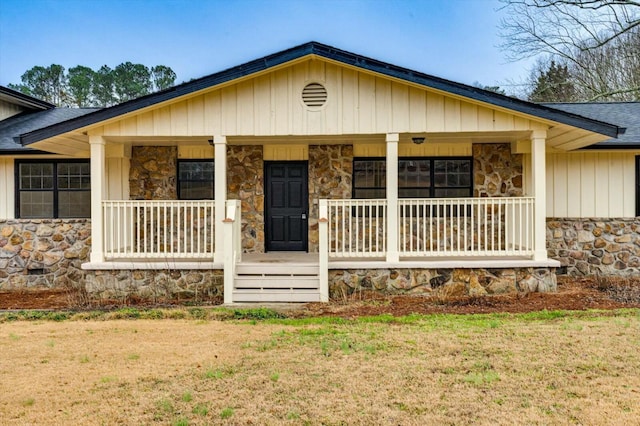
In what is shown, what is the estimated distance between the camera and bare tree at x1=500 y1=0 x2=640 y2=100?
2055 cm

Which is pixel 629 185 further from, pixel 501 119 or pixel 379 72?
pixel 379 72

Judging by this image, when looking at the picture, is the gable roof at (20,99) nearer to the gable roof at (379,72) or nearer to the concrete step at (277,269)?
the gable roof at (379,72)

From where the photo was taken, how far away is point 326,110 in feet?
28.5

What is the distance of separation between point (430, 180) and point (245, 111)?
424 cm

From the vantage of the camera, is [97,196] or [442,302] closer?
[442,302]

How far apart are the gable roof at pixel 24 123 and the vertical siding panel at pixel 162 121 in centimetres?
290

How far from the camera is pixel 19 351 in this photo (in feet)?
18.8

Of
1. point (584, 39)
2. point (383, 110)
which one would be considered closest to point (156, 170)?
point (383, 110)

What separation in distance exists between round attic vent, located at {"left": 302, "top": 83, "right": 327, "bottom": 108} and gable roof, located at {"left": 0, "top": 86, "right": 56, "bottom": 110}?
729 cm

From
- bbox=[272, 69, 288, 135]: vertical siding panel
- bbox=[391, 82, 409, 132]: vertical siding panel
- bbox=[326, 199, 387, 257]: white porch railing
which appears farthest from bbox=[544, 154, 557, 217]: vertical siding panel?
bbox=[272, 69, 288, 135]: vertical siding panel

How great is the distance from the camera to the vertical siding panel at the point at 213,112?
876 centimetres

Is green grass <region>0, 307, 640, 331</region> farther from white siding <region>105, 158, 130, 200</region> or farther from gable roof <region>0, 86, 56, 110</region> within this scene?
gable roof <region>0, 86, 56, 110</region>

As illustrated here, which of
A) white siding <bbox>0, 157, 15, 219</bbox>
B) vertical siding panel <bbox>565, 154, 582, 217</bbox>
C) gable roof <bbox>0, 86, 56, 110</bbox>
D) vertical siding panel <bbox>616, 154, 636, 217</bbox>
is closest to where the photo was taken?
white siding <bbox>0, 157, 15, 219</bbox>

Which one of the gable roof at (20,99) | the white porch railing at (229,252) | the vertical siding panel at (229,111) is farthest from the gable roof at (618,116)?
the gable roof at (20,99)
